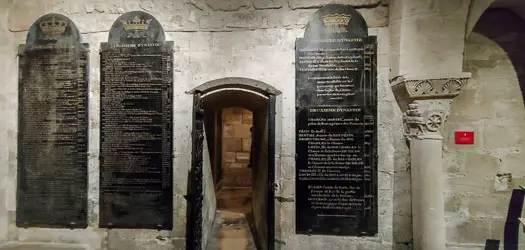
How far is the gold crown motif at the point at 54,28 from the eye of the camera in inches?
122

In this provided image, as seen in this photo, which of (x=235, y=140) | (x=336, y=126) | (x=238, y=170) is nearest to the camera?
(x=336, y=126)

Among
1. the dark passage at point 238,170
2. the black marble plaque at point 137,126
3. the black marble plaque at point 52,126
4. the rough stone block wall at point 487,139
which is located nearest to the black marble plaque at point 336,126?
the dark passage at point 238,170

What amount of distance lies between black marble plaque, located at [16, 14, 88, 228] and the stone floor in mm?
1559

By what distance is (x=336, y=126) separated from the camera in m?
2.90

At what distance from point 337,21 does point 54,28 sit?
308 cm

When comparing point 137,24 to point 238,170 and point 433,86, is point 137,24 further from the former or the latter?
point 238,170

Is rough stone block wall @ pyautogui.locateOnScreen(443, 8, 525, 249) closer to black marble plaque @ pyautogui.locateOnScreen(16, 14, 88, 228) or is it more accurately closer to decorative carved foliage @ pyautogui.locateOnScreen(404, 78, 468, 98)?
decorative carved foliage @ pyautogui.locateOnScreen(404, 78, 468, 98)

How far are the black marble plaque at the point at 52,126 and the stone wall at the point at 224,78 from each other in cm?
10

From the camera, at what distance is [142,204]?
3.03 metres

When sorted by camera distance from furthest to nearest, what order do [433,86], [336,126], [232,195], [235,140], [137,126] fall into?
1. [235,140]
2. [232,195]
3. [137,126]
4. [336,126]
5. [433,86]

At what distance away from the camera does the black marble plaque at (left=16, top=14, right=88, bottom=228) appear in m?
3.08

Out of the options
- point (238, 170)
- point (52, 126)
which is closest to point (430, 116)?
point (52, 126)

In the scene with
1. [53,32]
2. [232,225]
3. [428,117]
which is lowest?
[232,225]

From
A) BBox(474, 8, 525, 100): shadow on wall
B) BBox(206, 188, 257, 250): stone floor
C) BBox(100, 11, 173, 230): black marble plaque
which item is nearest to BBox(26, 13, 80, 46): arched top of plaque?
BBox(100, 11, 173, 230): black marble plaque
